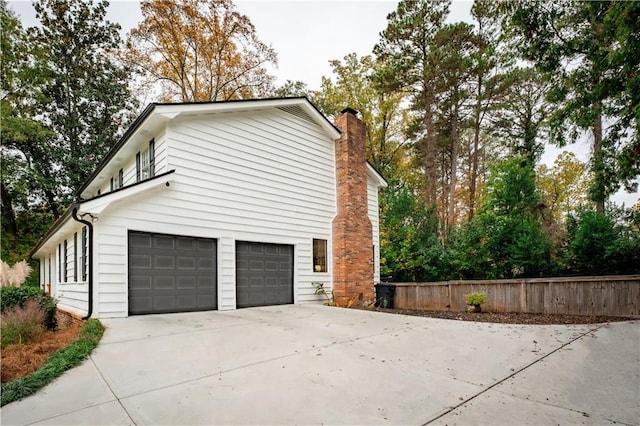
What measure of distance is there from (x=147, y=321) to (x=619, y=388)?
289 inches

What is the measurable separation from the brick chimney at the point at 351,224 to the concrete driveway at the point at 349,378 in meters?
4.54

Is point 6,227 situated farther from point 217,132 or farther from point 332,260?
point 332,260

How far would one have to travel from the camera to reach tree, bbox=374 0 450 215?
17953 millimetres

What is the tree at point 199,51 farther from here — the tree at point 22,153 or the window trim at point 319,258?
the window trim at point 319,258

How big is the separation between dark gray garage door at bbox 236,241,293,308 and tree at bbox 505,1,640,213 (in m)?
8.88

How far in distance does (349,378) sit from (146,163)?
829 centimetres

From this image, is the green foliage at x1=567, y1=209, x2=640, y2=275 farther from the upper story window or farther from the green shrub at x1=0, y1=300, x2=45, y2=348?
the green shrub at x1=0, y1=300, x2=45, y2=348

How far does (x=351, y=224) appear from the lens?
11055mm

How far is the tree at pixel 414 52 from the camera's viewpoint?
1795 centimetres

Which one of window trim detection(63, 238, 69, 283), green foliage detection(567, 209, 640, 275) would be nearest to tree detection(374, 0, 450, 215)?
green foliage detection(567, 209, 640, 275)

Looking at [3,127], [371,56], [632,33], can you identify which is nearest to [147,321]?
[632,33]

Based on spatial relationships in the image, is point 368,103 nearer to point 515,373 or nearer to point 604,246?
point 604,246

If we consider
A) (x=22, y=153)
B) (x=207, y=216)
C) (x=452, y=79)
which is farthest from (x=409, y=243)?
(x=22, y=153)

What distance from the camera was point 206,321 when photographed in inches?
269
